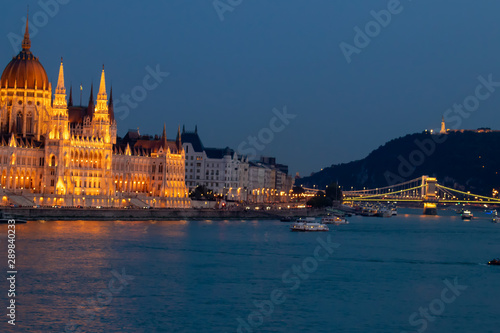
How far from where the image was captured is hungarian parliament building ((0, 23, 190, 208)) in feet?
326

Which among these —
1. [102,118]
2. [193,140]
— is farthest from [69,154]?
[193,140]

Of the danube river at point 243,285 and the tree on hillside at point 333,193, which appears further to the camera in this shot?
the tree on hillside at point 333,193

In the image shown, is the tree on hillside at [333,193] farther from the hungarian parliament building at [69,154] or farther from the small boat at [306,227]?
the small boat at [306,227]

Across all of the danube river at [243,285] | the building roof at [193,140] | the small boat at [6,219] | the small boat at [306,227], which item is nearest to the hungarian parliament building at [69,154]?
the small boat at [6,219]

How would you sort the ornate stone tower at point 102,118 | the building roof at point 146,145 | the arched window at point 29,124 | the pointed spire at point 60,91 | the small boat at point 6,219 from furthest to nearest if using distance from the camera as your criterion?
the building roof at point 146,145, the arched window at point 29,124, the ornate stone tower at point 102,118, the pointed spire at point 60,91, the small boat at point 6,219

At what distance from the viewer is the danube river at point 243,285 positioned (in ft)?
112

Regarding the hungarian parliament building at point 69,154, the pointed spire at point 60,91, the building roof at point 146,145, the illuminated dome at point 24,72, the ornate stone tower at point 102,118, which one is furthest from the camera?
the building roof at point 146,145

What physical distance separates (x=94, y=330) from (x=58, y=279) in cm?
1148

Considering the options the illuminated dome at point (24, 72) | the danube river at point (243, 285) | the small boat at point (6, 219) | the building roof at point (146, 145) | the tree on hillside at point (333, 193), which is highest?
the illuminated dome at point (24, 72)

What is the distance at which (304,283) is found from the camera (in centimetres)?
4419

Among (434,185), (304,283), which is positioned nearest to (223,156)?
(434,185)

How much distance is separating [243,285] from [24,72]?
235 ft

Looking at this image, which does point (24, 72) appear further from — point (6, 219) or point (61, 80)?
point (6, 219)

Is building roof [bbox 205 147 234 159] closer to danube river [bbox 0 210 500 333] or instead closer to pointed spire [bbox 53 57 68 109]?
pointed spire [bbox 53 57 68 109]
